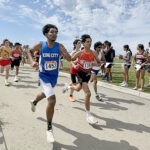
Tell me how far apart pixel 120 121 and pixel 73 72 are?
233 centimetres

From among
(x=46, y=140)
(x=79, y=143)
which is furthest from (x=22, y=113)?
(x=79, y=143)

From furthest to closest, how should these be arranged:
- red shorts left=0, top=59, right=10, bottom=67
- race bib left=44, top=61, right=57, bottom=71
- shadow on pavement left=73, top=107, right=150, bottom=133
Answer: red shorts left=0, top=59, right=10, bottom=67
shadow on pavement left=73, top=107, right=150, bottom=133
race bib left=44, top=61, right=57, bottom=71

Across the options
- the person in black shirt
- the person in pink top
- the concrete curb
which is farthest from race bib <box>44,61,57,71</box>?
the person in black shirt

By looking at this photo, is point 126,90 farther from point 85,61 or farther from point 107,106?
point 85,61

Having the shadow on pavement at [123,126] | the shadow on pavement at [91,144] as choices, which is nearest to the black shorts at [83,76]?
the shadow on pavement at [123,126]

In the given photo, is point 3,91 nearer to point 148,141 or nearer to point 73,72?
point 73,72

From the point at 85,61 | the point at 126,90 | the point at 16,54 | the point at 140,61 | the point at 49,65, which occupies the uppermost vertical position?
the point at 16,54

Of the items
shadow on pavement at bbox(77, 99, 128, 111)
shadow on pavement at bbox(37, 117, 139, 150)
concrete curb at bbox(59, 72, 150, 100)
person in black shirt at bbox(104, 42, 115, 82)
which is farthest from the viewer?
person in black shirt at bbox(104, 42, 115, 82)

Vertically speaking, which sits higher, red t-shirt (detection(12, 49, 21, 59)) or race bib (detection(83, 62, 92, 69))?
red t-shirt (detection(12, 49, 21, 59))

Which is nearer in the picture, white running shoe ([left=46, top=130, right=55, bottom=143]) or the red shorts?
white running shoe ([left=46, top=130, right=55, bottom=143])

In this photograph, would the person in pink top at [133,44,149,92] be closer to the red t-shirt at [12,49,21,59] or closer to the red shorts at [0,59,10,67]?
the red shorts at [0,59,10,67]

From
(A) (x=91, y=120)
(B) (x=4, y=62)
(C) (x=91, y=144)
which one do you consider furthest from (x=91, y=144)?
(B) (x=4, y=62)

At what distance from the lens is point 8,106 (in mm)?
6062

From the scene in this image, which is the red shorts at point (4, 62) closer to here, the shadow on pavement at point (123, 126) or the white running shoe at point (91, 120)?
the white running shoe at point (91, 120)
